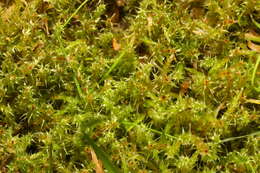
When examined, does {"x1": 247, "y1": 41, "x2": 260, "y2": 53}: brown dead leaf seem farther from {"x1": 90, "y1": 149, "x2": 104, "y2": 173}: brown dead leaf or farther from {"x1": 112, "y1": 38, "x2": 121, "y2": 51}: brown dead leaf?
{"x1": 90, "y1": 149, "x2": 104, "y2": 173}: brown dead leaf

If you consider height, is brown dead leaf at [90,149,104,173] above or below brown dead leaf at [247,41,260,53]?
below

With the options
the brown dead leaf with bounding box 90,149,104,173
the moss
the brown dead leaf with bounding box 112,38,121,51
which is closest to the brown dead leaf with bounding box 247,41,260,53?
the moss

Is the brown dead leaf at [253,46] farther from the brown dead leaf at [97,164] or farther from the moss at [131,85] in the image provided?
the brown dead leaf at [97,164]

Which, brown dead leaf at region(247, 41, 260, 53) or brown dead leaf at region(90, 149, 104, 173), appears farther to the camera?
brown dead leaf at region(247, 41, 260, 53)

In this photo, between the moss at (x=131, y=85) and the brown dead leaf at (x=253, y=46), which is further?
the brown dead leaf at (x=253, y=46)

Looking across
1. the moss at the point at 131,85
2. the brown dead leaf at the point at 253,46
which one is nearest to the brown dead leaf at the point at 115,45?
the moss at the point at 131,85

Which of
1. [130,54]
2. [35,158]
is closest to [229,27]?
[130,54]

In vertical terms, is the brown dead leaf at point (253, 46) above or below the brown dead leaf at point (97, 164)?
above

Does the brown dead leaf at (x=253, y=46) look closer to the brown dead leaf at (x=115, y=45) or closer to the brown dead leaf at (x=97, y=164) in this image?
the brown dead leaf at (x=115, y=45)

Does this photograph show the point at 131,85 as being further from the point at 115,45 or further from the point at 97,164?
the point at 97,164

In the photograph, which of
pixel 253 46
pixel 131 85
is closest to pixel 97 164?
pixel 131 85

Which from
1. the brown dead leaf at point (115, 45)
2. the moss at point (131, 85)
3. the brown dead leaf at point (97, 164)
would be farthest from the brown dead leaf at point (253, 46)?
the brown dead leaf at point (97, 164)
